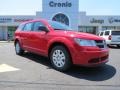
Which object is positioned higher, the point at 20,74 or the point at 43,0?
the point at 43,0

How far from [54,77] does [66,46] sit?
111 cm

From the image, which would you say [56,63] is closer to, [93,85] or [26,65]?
[26,65]

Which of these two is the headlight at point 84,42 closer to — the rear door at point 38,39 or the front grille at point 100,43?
the front grille at point 100,43

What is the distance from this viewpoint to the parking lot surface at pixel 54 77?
584cm

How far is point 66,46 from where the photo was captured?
7227 mm

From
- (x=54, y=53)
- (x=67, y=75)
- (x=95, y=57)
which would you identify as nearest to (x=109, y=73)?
(x=95, y=57)

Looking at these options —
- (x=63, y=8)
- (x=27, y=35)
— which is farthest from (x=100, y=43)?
(x=63, y=8)

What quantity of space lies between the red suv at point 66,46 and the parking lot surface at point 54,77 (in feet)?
1.30

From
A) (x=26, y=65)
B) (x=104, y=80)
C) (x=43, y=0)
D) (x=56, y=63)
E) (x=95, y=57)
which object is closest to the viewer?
(x=104, y=80)

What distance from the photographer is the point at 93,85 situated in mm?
6008

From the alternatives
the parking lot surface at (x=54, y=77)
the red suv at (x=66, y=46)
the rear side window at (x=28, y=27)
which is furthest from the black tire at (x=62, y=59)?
the rear side window at (x=28, y=27)

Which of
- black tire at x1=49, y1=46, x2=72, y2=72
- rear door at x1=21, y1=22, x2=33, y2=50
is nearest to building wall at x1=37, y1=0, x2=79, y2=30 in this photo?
rear door at x1=21, y1=22, x2=33, y2=50

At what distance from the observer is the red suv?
689 centimetres

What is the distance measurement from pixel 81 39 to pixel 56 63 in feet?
4.26
